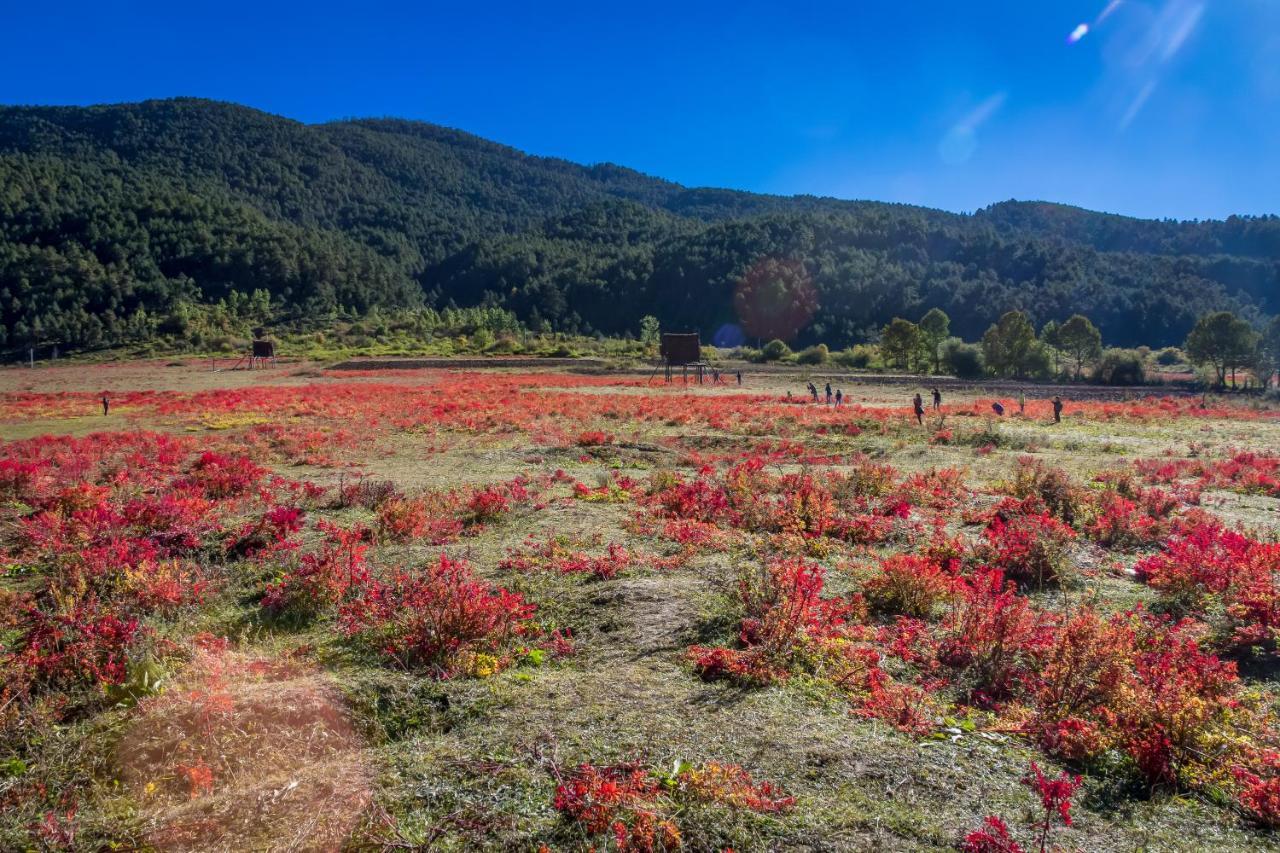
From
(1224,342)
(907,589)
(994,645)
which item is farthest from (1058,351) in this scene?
(994,645)

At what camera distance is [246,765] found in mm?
4789

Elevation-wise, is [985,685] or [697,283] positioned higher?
[697,283]

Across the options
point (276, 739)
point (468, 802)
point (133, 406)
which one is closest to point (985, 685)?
point (468, 802)

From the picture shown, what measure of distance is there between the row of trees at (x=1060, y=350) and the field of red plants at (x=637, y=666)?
2439 inches

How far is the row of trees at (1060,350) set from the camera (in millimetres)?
61281

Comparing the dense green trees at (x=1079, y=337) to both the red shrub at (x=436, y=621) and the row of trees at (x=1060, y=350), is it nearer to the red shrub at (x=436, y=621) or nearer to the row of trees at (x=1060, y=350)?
the row of trees at (x=1060, y=350)

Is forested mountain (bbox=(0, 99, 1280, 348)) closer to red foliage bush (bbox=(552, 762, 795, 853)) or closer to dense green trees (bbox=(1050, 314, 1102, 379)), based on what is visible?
dense green trees (bbox=(1050, 314, 1102, 379))

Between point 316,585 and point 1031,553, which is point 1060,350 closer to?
point 1031,553

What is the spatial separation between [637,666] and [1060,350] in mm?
85006

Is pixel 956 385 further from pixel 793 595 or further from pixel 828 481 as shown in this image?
pixel 793 595

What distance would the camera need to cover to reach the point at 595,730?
5309 millimetres

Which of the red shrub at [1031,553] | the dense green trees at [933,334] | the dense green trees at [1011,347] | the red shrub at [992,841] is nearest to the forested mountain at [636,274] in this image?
the dense green trees at [933,334]

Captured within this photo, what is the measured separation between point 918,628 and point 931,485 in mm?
8028

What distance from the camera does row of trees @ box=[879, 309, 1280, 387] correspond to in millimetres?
61281
